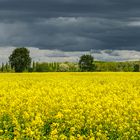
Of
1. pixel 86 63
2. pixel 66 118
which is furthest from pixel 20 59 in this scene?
pixel 66 118

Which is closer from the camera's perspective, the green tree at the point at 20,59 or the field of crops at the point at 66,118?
the field of crops at the point at 66,118

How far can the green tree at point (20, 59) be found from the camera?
339 feet

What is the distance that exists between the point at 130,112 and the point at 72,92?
6157 mm

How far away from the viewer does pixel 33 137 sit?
10.8m

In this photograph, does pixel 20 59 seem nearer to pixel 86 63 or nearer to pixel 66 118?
pixel 86 63

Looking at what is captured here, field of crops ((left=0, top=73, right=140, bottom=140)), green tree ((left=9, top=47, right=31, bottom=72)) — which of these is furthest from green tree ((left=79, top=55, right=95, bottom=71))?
field of crops ((left=0, top=73, right=140, bottom=140))

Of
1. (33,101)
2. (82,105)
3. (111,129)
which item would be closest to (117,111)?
(82,105)

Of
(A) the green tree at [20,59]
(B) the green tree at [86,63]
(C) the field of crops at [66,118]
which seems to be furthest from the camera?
(B) the green tree at [86,63]

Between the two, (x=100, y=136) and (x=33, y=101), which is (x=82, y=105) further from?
(x=100, y=136)

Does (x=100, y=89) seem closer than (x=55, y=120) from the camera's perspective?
No

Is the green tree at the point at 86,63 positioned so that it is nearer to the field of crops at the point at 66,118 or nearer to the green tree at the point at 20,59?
the green tree at the point at 20,59

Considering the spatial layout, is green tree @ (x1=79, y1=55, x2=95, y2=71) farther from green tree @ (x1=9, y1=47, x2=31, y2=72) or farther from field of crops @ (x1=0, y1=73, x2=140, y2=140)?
field of crops @ (x1=0, y1=73, x2=140, y2=140)

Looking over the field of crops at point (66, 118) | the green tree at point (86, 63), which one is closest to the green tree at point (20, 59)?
the green tree at point (86, 63)

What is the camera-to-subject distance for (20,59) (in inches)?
4090
